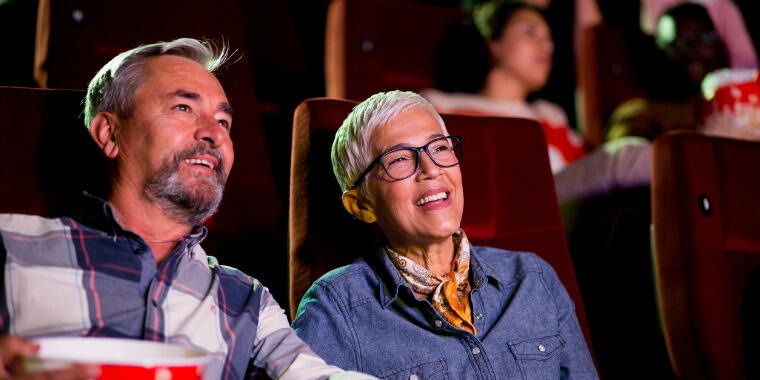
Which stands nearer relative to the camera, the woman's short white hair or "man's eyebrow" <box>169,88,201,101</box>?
"man's eyebrow" <box>169,88,201,101</box>

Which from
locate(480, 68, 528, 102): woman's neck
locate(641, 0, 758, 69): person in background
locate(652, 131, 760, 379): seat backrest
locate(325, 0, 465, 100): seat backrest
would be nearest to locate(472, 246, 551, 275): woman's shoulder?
locate(652, 131, 760, 379): seat backrest

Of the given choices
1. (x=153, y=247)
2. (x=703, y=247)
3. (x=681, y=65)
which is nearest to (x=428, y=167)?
(x=153, y=247)

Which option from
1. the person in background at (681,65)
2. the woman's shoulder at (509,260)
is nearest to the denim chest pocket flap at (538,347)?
the woman's shoulder at (509,260)

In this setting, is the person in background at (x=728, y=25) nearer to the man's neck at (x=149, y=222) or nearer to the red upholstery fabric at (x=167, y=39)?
the red upholstery fabric at (x=167, y=39)

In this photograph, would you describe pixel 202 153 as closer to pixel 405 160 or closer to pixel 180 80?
pixel 180 80

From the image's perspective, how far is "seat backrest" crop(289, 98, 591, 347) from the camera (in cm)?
110

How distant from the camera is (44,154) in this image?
979mm

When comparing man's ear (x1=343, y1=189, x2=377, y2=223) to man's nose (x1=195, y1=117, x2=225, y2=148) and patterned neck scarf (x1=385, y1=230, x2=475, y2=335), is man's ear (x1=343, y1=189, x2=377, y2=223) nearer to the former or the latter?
patterned neck scarf (x1=385, y1=230, x2=475, y2=335)

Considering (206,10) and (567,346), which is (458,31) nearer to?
(206,10)

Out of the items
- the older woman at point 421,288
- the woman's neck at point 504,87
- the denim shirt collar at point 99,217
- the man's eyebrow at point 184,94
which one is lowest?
the older woman at point 421,288

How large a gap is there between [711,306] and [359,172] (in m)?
0.59

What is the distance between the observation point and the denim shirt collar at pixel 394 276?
995mm

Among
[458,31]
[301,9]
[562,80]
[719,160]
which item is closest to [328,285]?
[719,160]

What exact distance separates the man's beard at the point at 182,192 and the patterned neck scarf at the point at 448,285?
0.27 metres
